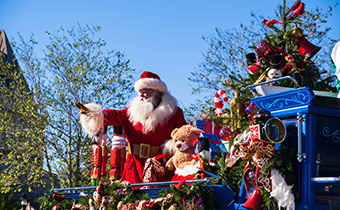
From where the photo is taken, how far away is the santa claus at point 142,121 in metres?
7.51

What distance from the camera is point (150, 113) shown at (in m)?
7.68

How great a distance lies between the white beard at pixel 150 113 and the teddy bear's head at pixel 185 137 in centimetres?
62

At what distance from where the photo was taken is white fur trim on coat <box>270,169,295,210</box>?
4621mm

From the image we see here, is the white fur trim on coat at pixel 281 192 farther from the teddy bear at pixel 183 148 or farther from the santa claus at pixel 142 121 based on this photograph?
the santa claus at pixel 142 121

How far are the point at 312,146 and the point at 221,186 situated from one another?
3.62 ft

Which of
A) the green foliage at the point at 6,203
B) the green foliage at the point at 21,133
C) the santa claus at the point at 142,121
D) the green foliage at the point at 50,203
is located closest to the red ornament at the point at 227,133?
the santa claus at the point at 142,121

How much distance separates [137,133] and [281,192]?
3.45 meters

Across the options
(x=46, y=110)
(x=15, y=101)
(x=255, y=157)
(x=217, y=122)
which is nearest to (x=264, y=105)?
(x=255, y=157)

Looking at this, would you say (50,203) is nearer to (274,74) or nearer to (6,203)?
(274,74)

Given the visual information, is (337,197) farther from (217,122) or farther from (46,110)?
(46,110)

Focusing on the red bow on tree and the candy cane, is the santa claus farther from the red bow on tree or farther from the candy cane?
the red bow on tree

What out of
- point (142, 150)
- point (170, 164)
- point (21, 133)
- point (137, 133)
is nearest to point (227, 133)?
point (170, 164)

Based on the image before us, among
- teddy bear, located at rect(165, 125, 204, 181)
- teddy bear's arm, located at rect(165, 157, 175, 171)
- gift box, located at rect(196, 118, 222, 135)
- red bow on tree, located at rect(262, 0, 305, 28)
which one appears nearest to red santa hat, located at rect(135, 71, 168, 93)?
gift box, located at rect(196, 118, 222, 135)

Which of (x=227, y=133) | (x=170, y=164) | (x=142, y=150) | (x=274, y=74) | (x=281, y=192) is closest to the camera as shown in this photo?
(x=281, y=192)
